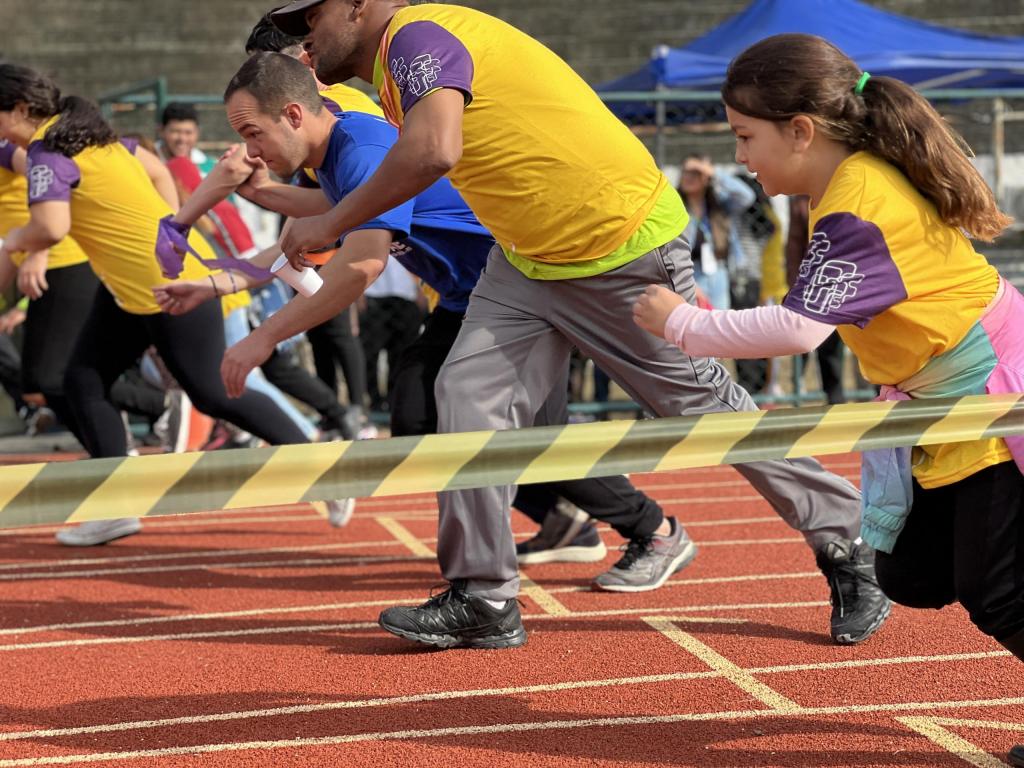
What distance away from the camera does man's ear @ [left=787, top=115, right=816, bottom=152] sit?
2.78 meters

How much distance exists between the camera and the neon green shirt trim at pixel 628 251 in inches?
148

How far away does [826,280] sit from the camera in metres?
2.58

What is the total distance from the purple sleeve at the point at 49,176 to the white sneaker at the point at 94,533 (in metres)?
1.37

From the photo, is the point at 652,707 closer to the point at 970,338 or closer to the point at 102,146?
the point at 970,338

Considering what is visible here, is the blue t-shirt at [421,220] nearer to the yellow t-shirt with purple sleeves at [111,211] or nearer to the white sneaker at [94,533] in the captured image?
the yellow t-shirt with purple sleeves at [111,211]

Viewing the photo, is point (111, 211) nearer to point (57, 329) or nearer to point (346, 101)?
point (57, 329)

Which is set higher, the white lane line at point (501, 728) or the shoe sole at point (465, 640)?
the white lane line at point (501, 728)

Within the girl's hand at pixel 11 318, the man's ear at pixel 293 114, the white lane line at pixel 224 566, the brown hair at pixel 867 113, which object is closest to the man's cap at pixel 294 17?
the man's ear at pixel 293 114

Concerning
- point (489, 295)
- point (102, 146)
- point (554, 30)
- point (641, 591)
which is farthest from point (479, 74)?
point (554, 30)

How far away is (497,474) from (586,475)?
170 mm

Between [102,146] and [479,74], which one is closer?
[479,74]

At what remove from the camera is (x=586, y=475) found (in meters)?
2.49

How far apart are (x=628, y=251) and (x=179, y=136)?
524 cm

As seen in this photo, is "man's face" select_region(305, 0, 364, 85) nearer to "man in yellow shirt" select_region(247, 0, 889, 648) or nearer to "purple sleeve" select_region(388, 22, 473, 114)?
"man in yellow shirt" select_region(247, 0, 889, 648)
